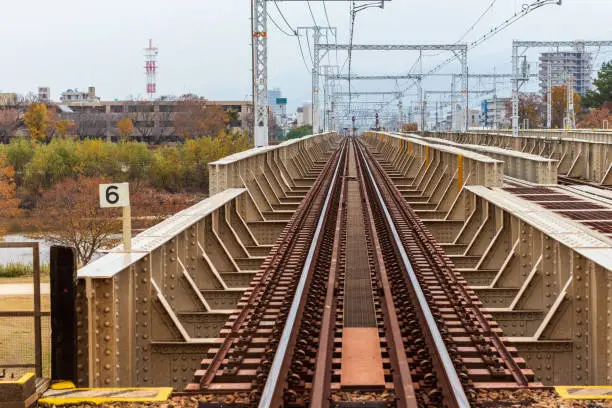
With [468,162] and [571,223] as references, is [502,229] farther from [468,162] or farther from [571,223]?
[468,162]

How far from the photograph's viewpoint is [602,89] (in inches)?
3863

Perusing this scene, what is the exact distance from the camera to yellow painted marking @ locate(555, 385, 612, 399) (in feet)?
19.4

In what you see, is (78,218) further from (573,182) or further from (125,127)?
(125,127)

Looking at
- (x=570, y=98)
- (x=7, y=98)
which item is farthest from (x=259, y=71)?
(x=7, y=98)

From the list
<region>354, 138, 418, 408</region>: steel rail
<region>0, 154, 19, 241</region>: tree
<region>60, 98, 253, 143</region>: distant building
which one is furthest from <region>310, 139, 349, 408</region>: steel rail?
<region>60, 98, 253, 143</region>: distant building

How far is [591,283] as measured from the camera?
7.86 meters

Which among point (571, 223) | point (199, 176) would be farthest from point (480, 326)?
point (199, 176)

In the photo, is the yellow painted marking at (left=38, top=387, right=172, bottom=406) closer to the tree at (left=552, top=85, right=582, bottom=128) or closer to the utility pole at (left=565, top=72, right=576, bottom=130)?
the utility pole at (left=565, top=72, right=576, bottom=130)

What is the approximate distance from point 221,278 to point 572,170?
2199cm

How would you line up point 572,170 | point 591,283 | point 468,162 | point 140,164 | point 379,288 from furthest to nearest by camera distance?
point 140,164 < point 572,170 < point 468,162 < point 379,288 < point 591,283

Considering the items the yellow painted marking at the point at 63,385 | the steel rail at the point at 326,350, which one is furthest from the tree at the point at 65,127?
the yellow painted marking at the point at 63,385

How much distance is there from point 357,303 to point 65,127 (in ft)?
392

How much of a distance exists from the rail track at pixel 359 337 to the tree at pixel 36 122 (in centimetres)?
10370

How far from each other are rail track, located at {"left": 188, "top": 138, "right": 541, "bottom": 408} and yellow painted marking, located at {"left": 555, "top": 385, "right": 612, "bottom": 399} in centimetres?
30
